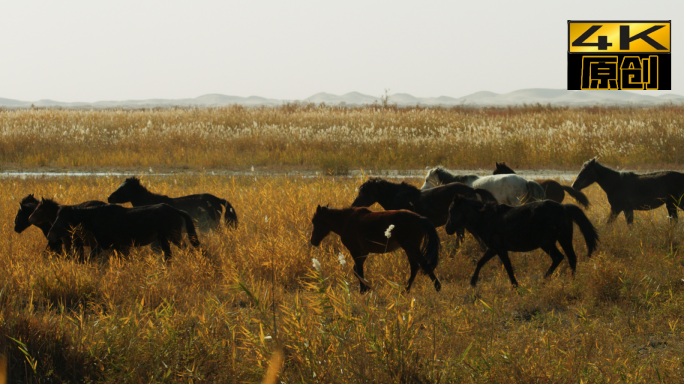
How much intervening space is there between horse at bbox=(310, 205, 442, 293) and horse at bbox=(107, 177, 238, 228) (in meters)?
2.33

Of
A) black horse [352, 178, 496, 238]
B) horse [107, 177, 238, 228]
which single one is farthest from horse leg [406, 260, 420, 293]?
horse [107, 177, 238, 228]

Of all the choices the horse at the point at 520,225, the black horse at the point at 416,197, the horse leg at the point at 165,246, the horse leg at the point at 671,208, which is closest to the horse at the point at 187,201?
the horse leg at the point at 165,246

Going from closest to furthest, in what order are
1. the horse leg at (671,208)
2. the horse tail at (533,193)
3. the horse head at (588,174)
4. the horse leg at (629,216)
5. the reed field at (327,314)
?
1. the reed field at (327,314)
2. the horse tail at (533,193)
3. the horse leg at (671,208)
4. the horse leg at (629,216)
5. the horse head at (588,174)

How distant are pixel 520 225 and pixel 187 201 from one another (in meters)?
4.52

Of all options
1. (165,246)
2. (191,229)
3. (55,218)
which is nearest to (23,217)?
(55,218)

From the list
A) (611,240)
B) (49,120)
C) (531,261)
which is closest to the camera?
(531,261)

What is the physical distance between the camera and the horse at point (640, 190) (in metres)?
7.72

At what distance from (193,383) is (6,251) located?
4.08 meters

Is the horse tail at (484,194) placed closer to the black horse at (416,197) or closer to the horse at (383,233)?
the black horse at (416,197)

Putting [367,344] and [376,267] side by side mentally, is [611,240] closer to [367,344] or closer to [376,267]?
[376,267]

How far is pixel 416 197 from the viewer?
22.3 feet

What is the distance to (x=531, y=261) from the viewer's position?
6.45 meters

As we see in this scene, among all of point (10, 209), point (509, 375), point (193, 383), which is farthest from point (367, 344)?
point (10, 209)

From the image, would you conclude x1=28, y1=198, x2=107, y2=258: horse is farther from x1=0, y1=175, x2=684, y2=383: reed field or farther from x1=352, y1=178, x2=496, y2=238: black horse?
x1=352, y1=178, x2=496, y2=238: black horse
